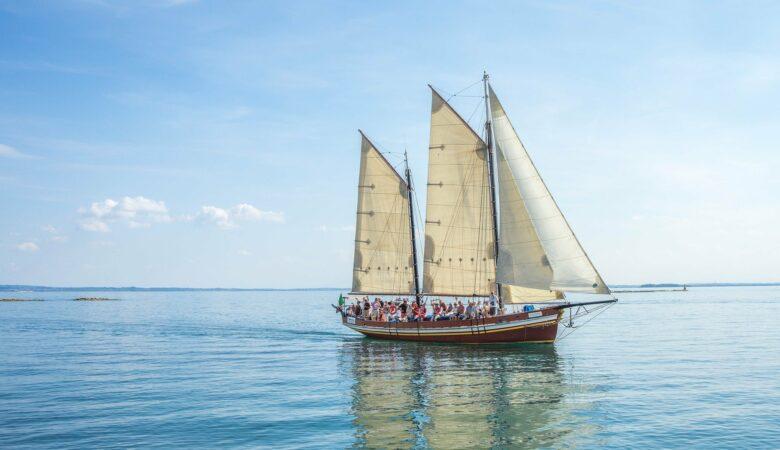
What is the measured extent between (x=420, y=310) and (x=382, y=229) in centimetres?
838

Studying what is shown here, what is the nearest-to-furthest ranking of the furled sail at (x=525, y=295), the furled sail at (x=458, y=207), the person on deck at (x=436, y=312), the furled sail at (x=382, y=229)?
the furled sail at (x=525, y=295) < the furled sail at (x=458, y=207) < the person on deck at (x=436, y=312) < the furled sail at (x=382, y=229)

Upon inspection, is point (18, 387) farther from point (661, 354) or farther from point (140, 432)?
point (661, 354)

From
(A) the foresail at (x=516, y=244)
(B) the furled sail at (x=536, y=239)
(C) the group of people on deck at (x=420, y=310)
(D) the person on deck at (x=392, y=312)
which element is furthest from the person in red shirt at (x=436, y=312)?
(B) the furled sail at (x=536, y=239)

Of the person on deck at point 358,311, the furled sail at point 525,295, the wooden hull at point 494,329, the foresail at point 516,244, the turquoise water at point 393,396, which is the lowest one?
the turquoise water at point 393,396

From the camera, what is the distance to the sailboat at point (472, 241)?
44.0 m

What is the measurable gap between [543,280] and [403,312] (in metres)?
15.4

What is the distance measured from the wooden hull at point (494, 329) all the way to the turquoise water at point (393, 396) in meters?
1.22

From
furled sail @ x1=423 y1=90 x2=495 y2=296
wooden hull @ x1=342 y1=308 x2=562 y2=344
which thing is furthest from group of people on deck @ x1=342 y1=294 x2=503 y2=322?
furled sail @ x1=423 y1=90 x2=495 y2=296

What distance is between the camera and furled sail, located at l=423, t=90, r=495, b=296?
51.7m

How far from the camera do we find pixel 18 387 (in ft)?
A: 108

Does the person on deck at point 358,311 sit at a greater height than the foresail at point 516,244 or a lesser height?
lesser

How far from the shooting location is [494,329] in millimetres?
48656

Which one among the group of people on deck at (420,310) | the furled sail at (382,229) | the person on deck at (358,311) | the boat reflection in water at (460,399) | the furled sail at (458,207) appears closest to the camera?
the boat reflection in water at (460,399)

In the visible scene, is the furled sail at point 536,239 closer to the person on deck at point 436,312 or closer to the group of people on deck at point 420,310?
the group of people on deck at point 420,310
